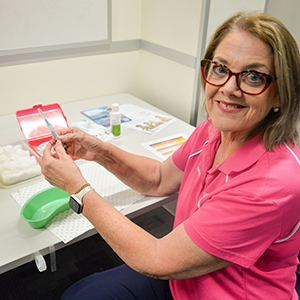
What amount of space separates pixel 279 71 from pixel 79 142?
0.75 metres

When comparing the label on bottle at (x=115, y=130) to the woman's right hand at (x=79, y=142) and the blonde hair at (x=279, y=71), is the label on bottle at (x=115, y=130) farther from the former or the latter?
the blonde hair at (x=279, y=71)

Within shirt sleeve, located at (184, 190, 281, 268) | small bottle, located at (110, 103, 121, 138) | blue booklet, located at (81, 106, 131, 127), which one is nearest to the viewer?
shirt sleeve, located at (184, 190, 281, 268)

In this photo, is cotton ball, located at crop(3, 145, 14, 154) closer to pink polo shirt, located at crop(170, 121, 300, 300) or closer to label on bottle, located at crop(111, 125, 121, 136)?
label on bottle, located at crop(111, 125, 121, 136)

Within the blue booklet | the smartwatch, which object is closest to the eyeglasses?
the smartwatch

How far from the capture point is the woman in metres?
0.80

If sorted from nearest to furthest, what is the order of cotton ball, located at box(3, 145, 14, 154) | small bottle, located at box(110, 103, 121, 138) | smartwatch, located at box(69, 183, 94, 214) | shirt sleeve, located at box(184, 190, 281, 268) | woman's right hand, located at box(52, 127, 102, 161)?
1. shirt sleeve, located at box(184, 190, 281, 268)
2. smartwatch, located at box(69, 183, 94, 214)
3. woman's right hand, located at box(52, 127, 102, 161)
4. cotton ball, located at box(3, 145, 14, 154)
5. small bottle, located at box(110, 103, 121, 138)

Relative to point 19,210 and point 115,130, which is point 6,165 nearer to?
point 19,210

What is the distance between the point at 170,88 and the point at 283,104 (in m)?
1.30

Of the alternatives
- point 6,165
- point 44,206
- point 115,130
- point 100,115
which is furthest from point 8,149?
point 100,115

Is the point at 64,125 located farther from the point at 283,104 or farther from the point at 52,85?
the point at 283,104

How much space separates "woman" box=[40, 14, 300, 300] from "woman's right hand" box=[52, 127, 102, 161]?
163 millimetres

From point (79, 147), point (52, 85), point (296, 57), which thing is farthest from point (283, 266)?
point (52, 85)

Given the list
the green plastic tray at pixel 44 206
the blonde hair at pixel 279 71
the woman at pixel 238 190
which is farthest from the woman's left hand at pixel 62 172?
the blonde hair at pixel 279 71

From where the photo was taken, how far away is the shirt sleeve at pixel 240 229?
79 cm
